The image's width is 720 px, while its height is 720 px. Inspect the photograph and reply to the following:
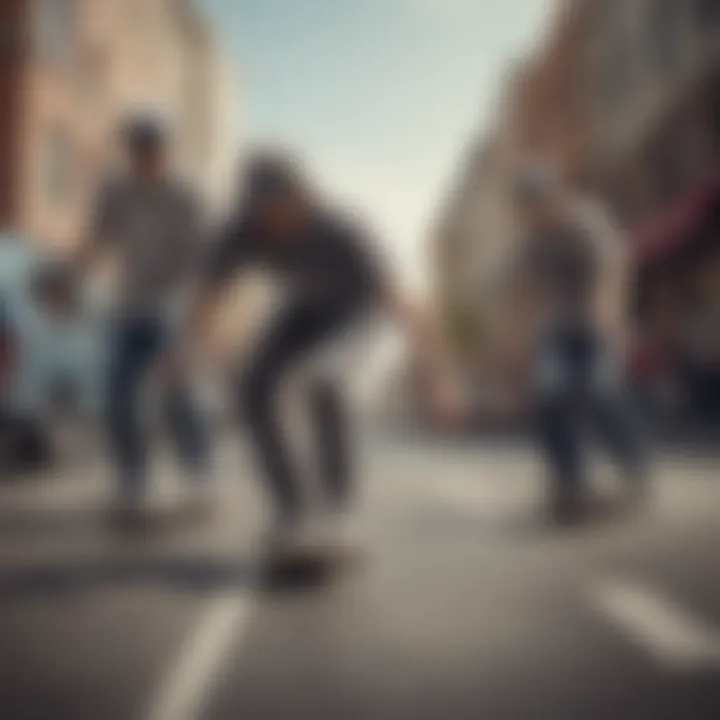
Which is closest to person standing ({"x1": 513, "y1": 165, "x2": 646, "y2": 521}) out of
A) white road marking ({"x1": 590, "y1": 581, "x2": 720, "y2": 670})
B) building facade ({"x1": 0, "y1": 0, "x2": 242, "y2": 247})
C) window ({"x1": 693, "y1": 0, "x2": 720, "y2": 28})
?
white road marking ({"x1": 590, "y1": 581, "x2": 720, "y2": 670})

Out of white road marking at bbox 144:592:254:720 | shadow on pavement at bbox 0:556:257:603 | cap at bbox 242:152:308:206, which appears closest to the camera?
white road marking at bbox 144:592:254:720

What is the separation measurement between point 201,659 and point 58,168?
88 cm

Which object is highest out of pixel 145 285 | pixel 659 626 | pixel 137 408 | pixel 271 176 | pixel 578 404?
pixel 271 176

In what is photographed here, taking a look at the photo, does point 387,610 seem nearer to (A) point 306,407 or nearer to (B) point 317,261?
(A) point 306,407

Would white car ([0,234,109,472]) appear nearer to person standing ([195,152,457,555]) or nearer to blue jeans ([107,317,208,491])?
blue jeans ([107,317,208,491])

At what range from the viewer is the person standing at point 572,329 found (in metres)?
2.12

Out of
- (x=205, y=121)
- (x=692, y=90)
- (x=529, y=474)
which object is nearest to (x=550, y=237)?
(x=529, y=474)

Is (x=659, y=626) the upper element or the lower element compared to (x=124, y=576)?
lower

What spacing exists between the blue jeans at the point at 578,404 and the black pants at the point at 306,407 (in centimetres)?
40

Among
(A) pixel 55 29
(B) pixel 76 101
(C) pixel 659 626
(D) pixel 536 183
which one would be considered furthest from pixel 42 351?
(C) pixel 659 626

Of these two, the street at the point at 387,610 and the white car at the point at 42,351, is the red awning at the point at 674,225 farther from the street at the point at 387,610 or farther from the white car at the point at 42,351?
the white car at the point at 42,351

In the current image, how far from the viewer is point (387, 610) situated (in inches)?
80.1

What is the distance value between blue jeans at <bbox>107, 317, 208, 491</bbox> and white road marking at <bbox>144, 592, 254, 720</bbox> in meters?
0.29

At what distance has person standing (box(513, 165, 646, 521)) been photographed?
6.97ft
